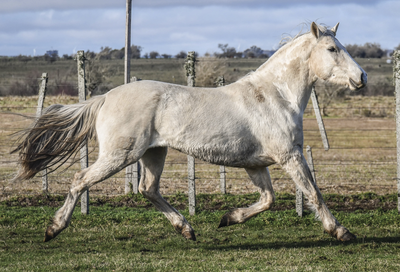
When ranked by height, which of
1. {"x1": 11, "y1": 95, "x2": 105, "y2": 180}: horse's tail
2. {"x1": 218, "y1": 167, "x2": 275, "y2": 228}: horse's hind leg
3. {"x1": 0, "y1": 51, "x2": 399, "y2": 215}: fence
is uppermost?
{"x1": 11, "y1": 95, "x2": 105, "y2": 180}: horse's tail

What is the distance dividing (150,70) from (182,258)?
2451 inches

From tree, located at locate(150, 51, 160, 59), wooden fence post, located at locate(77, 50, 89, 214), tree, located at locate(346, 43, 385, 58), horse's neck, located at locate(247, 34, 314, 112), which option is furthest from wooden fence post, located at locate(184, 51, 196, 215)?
tree, located at locate(346, 43, 385, 58)

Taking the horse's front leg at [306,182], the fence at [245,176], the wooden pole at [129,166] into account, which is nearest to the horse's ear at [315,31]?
the horse's front leg at [306,182]

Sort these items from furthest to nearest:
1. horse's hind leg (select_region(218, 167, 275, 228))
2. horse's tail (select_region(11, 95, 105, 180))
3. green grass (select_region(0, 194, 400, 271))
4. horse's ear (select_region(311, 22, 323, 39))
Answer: horse's hind leg (select_region(218, 167, 275, 228)), horse's tail (select_region(11, 95, 105, 180)), horse's ear (select_region(311, 22, 323, 39)), green grass (select_region(0, 194, 400, 271))

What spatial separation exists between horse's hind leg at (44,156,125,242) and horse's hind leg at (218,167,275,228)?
1.48 metres

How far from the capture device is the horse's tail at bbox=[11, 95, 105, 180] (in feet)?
19.7

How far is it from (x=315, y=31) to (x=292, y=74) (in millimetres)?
564

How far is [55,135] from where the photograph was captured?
19.9ft

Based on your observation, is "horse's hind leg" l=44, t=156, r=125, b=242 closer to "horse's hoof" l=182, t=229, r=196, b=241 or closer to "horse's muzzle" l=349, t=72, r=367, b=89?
"horse's hoof" l=182, t=229, r=196, b=241

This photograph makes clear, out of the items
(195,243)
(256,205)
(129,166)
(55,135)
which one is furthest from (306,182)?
(129,166)

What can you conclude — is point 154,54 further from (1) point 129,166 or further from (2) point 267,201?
(2) point 267,201

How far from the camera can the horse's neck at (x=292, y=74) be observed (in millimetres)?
6039

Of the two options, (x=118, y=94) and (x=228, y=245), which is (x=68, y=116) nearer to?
(x=118, y=94)

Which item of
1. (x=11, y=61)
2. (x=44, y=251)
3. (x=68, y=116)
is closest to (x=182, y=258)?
(x=44, y=251)
